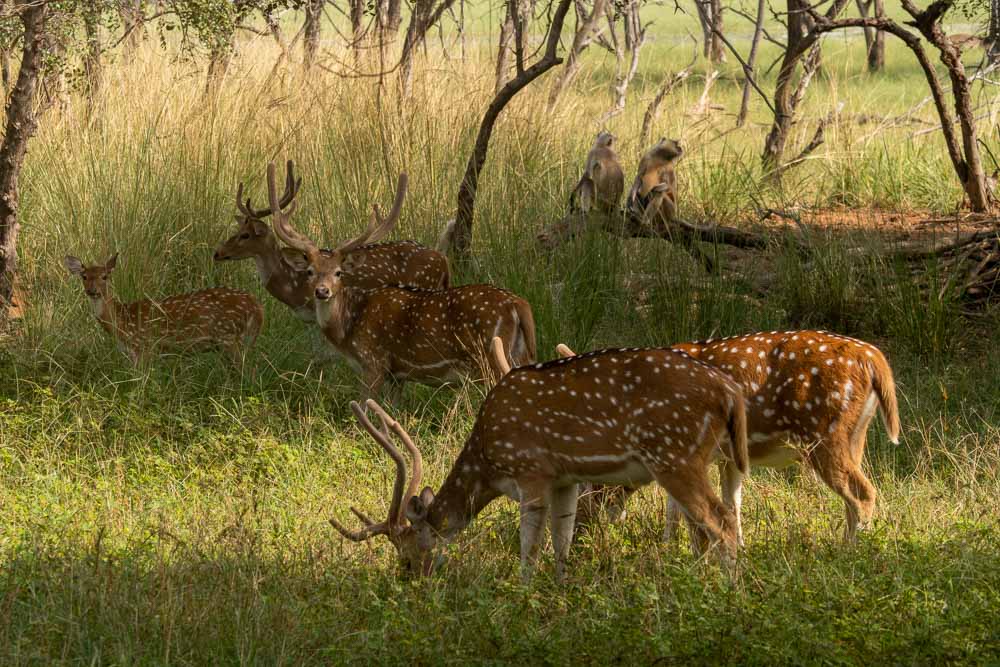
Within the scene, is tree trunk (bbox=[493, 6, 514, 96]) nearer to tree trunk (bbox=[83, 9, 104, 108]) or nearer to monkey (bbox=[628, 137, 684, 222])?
monkey (bbox=[628, 137, 684, 222])

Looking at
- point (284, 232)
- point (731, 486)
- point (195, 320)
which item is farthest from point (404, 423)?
point (731, 486)

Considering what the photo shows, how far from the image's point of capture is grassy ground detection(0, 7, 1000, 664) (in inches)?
163

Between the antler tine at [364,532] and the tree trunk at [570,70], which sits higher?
the tree trunk at [570,70]

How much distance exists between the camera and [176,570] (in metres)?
4.67

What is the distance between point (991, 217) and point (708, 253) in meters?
1.98

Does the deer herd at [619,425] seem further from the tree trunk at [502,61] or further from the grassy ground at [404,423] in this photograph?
the tree trunk at [502,61]

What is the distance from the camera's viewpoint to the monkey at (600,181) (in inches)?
351

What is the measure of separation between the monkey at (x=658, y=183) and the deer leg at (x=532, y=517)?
401 centimetres

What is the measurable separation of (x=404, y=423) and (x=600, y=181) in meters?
3.05

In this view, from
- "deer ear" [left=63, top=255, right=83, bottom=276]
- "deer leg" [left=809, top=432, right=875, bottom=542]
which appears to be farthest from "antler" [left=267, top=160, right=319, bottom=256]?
"deer leg" [left=809, top=432, right=875, bottom=542]

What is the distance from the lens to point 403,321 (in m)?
6.93

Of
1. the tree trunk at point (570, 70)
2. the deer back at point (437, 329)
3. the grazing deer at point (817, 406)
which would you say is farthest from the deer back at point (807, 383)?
the tree trunk at point (570, 70)

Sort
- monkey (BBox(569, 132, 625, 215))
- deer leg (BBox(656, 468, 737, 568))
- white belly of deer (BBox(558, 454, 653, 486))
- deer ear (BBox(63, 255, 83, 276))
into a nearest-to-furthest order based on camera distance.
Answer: deer leg (BBox(656, 468, 737, 568)), white belly of deer (BBox(558, 454, 653, 486)), deer ear (BBox(63, 255, 83, 276)), monkey (BBox(569, 132, 625, 215))

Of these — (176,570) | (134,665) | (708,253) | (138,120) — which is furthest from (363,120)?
(134,665)
